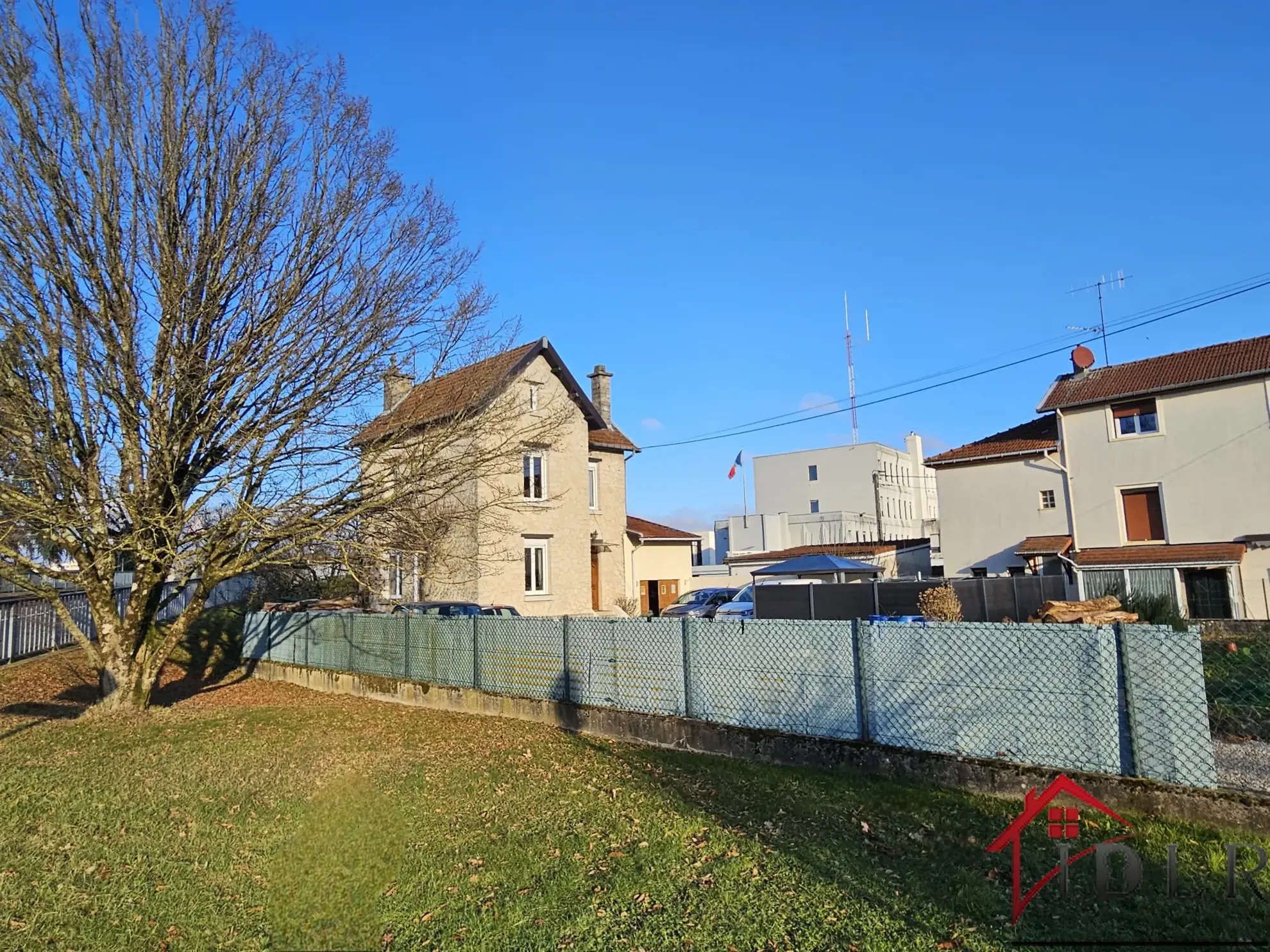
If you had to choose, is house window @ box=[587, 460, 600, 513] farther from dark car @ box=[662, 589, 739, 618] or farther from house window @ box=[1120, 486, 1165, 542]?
house window @ box=[1120, 486, 1165, 542]

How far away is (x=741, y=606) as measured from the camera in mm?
21922

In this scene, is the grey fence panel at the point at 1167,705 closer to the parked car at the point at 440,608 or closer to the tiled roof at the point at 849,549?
the parked car at the point at 440,608

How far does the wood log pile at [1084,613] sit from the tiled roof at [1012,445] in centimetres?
1943

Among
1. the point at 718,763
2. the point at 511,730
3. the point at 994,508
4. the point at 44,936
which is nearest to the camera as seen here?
the point at 44,936

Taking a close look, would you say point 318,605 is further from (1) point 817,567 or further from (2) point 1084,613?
(2) point 1084,613

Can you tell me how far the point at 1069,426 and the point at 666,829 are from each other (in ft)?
88.8

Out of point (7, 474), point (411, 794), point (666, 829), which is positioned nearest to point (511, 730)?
point (411, 794)

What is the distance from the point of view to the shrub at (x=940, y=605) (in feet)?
51.8

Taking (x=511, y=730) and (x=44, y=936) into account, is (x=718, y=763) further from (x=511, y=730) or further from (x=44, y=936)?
(x=44, y=936)

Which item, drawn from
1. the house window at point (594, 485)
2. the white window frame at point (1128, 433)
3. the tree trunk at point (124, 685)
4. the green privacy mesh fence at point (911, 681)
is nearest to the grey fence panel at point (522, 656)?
the green privacy mesh fence at point (911, 681)

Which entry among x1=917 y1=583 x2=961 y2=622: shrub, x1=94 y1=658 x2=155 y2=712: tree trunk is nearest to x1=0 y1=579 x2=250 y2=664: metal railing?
x1=94 y1=658 x2=155 y2=712: tree trunk

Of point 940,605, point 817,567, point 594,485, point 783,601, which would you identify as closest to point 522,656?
point 940,605

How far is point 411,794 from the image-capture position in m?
7.11

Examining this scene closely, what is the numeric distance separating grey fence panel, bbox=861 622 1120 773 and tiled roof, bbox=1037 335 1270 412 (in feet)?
75.9
